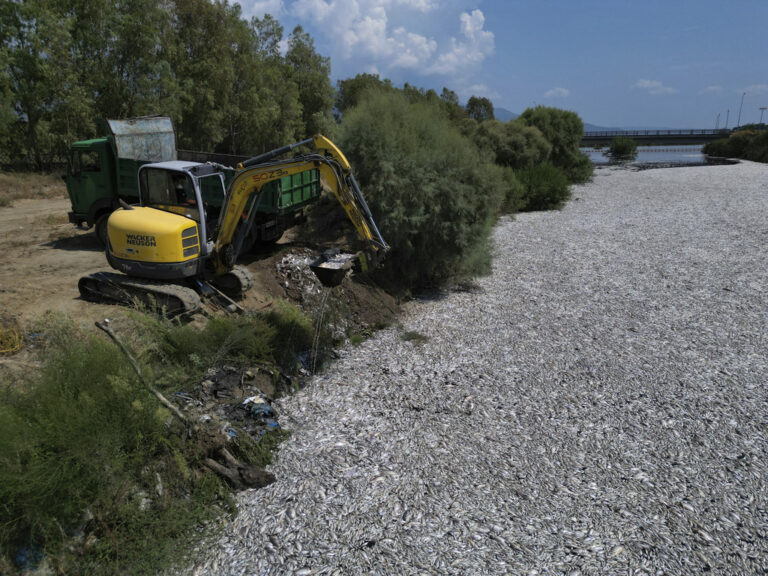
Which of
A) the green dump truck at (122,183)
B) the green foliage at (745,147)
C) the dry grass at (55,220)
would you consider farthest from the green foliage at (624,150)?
the dry grass at (55,220)

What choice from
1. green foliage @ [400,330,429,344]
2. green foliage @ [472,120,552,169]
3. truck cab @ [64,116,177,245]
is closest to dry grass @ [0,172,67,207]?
truck cab @ [64,116,177,245]

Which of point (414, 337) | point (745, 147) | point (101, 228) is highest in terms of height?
point (745, 147)

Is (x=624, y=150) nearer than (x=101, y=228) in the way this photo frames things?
No

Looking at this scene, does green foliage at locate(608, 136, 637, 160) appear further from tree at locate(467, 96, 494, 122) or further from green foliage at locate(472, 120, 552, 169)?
green foliage at locate(472, 120, 552, 169)

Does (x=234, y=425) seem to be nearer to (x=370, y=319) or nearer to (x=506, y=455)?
(x=506, y=455)

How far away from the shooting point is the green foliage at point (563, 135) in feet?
112

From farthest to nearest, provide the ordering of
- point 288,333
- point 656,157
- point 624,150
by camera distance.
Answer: point 656,157, point 624,150, point 288,333

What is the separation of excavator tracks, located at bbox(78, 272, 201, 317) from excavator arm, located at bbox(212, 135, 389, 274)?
1.25 m

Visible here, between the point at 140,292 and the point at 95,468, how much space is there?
4.63m

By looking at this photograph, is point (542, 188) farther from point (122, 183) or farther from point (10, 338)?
point (10, 338)

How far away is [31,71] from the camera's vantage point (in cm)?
2211

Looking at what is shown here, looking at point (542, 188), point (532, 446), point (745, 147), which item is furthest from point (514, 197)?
point (745, 147)

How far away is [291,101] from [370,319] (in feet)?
71.5

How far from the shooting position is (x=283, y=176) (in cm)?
902
